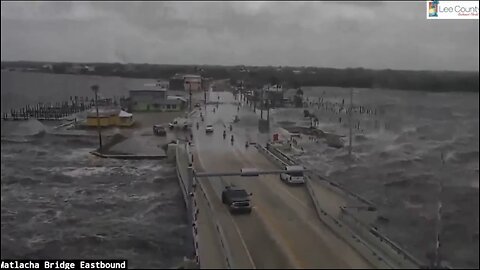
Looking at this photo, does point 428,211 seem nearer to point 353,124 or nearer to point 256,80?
point 353,124

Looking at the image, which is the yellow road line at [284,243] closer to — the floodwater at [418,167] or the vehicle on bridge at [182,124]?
the floodwater at [418,167]

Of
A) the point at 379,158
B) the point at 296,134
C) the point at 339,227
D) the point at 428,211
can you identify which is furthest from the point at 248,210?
the point at 296,134

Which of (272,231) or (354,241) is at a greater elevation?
(354,241)

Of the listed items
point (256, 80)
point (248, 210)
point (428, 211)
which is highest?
point (256, 80)

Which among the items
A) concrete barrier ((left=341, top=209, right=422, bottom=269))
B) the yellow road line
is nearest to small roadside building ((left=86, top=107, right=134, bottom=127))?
the yellow road line

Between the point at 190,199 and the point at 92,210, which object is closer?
the point at 190,199

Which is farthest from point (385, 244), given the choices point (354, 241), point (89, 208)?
point (89, 208)

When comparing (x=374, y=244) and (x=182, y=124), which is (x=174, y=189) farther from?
(x=182, y=124)
